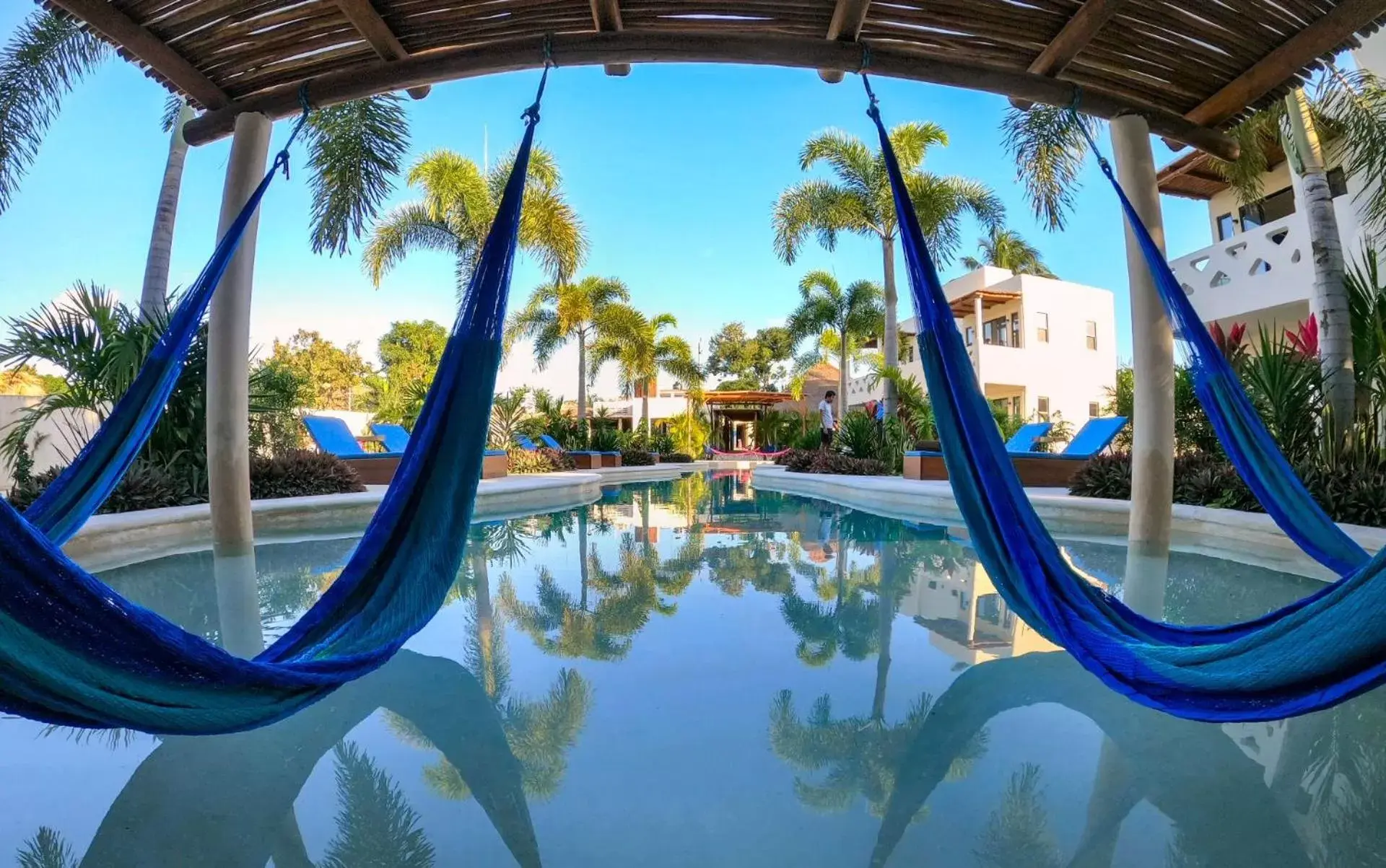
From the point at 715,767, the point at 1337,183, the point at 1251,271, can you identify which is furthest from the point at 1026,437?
the point at 715,767

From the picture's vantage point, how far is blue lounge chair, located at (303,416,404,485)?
7848 millimetres

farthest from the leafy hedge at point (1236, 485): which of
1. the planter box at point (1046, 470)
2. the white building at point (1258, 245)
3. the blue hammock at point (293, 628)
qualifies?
the white building at point (1258, 245)

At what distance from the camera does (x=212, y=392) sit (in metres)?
3.77

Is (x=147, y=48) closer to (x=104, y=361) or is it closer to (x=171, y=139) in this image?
(x=104, y=361)

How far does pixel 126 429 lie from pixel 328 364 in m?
33.5

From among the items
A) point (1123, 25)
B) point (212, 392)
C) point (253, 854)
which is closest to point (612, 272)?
point (212, 392)

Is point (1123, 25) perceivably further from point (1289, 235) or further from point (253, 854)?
point (1289, 235)

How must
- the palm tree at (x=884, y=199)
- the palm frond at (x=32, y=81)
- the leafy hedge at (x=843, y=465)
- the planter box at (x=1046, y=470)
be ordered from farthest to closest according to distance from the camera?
the palm tree at (x=884, y=199) < the leafy hedge at (x=843, y=465) < the planter box at (x=1046, y=470) < the palm frond at (x=32, y=81)

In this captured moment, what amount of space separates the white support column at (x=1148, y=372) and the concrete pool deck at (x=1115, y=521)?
0.52 m

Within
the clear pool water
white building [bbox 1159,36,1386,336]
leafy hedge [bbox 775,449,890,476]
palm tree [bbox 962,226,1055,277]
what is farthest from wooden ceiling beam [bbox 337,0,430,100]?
palm tree [bbox 962,226,1055,277]

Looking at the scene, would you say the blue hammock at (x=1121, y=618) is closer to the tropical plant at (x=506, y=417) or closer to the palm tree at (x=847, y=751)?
the palm tree at (x=847, y=751)

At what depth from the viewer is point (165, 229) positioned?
272 inches

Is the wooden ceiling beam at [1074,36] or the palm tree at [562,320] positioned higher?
the palm tree at [562,320]

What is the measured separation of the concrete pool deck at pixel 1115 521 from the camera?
3.62 metres
